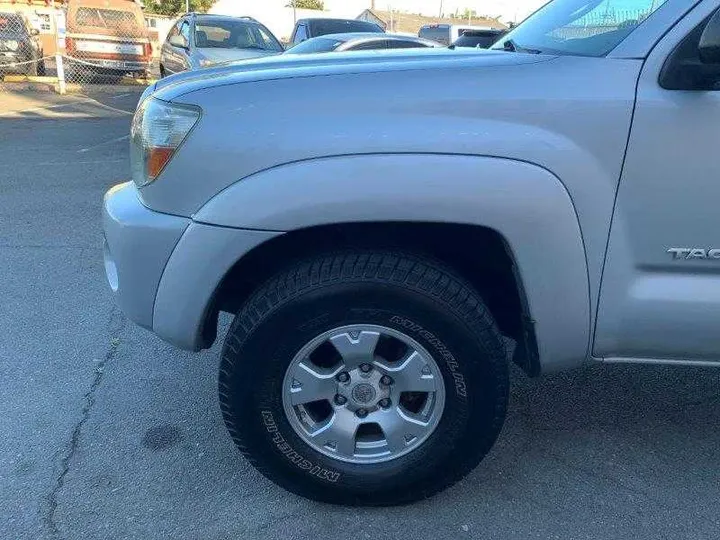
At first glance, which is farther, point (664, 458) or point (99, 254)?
point (99, 254)

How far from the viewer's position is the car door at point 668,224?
1992mm

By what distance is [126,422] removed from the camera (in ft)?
9.40

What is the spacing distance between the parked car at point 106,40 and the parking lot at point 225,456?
14.0 meters

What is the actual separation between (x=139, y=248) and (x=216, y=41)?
413 inches

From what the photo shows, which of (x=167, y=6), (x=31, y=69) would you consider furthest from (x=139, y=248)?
(x=167, y=6)

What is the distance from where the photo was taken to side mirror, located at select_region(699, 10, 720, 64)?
6.26 feet

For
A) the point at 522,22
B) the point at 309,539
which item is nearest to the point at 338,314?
the point at 309,539

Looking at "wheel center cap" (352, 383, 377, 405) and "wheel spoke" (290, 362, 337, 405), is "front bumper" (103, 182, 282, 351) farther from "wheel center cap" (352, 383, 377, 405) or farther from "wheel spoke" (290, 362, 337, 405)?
"wheel center cap" (352, 383, 377, 405)

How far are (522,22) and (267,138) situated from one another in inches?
66.4

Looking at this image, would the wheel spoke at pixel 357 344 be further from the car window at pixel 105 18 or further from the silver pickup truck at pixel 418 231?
the car window at pixel 105 18

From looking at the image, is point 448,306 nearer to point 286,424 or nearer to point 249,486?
point 286,424

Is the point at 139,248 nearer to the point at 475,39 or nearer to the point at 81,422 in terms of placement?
the point at 81,422

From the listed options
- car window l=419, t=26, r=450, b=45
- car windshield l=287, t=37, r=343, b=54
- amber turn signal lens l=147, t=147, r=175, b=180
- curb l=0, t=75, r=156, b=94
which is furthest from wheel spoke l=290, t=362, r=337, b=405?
car window l=419, t=26, r=450, b=45

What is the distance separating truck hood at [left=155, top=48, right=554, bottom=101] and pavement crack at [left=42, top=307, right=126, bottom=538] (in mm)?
1416
